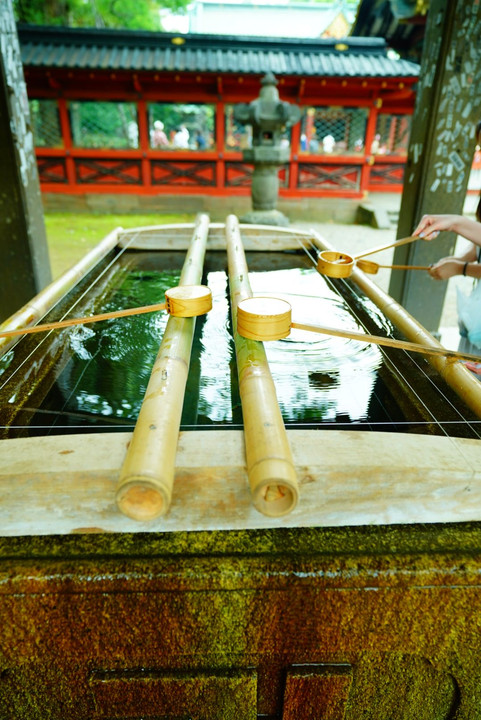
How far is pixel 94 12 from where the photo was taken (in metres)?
16.3

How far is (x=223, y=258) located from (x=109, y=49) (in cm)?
1093

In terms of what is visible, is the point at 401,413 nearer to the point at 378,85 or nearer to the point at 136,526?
the point at 136,526

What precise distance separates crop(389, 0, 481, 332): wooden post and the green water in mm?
1322

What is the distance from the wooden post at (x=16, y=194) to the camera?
3104 millimetres

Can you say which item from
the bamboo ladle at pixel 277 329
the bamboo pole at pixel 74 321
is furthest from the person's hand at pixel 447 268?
the bamboo pole at pixel 74 321

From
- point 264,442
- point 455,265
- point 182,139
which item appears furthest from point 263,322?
point 182,139

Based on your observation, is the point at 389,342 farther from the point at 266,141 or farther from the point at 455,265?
the point at 266,141

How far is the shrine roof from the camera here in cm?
1118

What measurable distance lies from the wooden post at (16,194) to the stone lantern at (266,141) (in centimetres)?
650

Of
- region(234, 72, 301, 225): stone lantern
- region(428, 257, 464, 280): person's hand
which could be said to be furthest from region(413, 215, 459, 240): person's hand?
region(234, 72, 301, 225): stone lantern

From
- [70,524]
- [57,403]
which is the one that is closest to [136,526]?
[70,524]

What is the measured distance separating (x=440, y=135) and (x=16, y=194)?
10.3ft

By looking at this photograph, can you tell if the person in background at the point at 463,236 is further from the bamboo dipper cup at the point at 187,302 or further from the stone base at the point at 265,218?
the stone base at the point at 265,218

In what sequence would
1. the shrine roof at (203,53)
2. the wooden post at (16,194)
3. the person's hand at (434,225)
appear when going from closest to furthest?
the person's hand at (434,225), the wooden post at (16,194), the shrine roof at (203,53)
